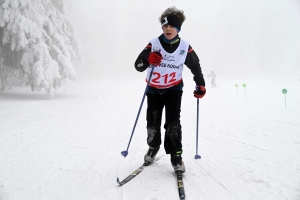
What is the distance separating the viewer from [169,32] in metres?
2.72

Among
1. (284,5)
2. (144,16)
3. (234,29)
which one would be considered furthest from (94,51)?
(284,5)

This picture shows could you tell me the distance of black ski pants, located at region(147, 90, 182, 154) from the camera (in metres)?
Answer: 2.86

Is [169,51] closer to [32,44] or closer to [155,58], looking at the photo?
[155,58]

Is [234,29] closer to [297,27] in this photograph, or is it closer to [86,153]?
[297,27]

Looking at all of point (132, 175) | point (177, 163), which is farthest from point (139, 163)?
point (177, 163)

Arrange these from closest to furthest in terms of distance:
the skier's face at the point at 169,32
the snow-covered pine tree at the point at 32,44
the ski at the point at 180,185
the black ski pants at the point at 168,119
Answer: the ski at the point at 180,185 < the skier's face at the point at 169,32 < the black ski pants at the point at 168,119 < the snow-covered pine tree at the point at 32,44

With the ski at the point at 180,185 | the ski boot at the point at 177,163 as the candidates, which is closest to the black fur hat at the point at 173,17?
the ski boot at the point at 177,163

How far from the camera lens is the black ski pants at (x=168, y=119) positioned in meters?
2.86

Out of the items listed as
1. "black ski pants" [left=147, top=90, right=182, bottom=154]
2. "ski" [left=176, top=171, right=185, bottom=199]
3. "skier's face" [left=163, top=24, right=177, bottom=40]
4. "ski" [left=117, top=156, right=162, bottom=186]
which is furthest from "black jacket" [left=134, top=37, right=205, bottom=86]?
"ski" [left=117, top=156, right=162, bottom=186]

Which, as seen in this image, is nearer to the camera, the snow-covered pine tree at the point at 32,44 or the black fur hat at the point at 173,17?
the black fur hat at the point at 173,17

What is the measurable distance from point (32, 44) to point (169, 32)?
10332mm

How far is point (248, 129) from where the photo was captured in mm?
5363

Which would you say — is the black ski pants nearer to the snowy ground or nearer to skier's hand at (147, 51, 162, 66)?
the snowy ground

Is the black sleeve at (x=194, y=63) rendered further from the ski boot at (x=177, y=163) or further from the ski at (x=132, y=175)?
the ski at (x=132, y=175)
